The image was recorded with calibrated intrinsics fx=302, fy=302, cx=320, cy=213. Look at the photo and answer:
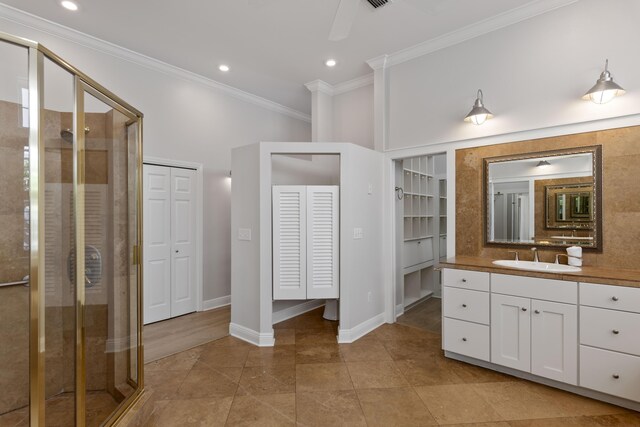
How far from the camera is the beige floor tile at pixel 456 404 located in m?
2.09

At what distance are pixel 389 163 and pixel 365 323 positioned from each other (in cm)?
202

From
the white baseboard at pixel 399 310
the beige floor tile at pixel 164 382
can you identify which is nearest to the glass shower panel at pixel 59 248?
the beige floor tile at pixel 164 382

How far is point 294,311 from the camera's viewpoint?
4.21 meters

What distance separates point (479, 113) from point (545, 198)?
103 cm

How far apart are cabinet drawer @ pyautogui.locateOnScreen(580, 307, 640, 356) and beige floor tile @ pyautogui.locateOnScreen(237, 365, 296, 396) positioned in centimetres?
227

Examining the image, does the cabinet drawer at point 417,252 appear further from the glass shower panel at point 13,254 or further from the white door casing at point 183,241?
the glass shower panel at point 13,254

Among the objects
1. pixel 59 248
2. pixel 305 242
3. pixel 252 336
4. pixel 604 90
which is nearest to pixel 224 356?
pixel 252 336

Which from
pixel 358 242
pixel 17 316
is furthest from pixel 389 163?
pixel 17 316

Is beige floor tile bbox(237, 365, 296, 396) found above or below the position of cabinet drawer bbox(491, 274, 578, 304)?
below

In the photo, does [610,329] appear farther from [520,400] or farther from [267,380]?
[267,380]

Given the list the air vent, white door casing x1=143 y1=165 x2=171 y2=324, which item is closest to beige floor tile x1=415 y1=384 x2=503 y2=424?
white door casing x1=143 y1=165 x2=171 y2=324

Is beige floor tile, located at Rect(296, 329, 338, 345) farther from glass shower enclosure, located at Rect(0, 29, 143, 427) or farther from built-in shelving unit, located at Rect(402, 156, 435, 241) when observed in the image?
built-in shelving unit, located at Rect(402, 156, 435, 241)

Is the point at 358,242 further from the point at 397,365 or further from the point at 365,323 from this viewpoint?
the point at 397,365

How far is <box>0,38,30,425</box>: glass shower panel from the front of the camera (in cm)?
182
